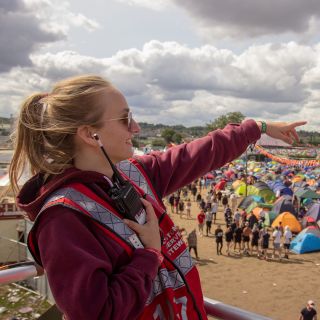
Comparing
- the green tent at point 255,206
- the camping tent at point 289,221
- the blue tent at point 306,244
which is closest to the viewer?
the blue tent at point 306,244

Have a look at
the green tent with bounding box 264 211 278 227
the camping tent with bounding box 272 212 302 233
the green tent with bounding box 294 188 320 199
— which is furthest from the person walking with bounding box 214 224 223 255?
the green tent with bounding box 294 188 320 199

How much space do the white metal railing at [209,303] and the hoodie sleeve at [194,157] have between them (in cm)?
53

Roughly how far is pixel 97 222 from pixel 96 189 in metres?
0.14

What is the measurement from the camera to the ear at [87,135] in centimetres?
133

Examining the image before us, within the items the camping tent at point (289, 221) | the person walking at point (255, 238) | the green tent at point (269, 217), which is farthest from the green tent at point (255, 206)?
the person walking at point (255, 238)

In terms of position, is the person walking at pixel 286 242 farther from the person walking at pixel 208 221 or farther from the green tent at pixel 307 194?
the green tent at pixel 307 194

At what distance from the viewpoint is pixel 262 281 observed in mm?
12773

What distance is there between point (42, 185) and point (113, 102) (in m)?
0.38

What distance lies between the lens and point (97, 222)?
119 cm

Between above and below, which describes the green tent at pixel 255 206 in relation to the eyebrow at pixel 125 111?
Answer: below

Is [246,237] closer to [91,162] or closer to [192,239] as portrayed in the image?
[192,239]

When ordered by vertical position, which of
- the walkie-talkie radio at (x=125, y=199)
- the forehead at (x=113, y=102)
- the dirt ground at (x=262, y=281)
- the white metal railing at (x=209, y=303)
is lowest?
the dirt ground at (x=262, y=281)

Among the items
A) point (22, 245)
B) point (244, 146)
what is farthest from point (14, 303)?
point (244, 146)

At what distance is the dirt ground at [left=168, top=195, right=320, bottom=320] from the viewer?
11.1 meters
